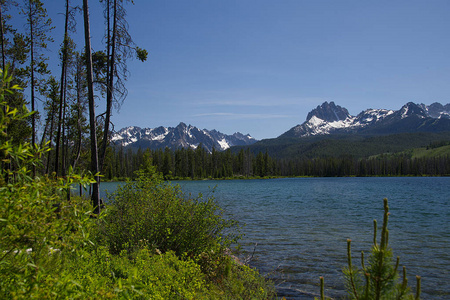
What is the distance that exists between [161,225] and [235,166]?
499 feet

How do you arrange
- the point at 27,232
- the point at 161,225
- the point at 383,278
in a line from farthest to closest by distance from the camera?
the point at 161,225
the point at 27,232
the point at 383,278

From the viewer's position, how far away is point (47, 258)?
10.5 ft

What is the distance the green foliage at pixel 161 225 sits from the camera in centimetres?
964

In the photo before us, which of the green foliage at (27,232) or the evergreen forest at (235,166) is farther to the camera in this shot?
the evergreen forest at (235,166)

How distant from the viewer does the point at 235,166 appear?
162 meters

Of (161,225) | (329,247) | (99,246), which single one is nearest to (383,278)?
(99,246)

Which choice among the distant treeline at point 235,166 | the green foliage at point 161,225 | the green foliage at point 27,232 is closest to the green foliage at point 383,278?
the green foliage at point 27,232

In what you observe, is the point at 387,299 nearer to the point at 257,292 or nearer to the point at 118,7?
the point at 257,292

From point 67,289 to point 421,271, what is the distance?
1352cm

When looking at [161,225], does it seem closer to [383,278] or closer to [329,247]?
[383,278]

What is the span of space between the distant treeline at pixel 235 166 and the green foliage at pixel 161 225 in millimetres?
105604

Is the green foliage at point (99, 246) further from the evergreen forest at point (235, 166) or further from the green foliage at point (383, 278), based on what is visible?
the evergreen forest at point (235, 166)

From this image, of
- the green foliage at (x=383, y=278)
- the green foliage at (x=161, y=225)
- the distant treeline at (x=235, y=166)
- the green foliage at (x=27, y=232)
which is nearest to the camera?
the green foliage at (x=383, y=278)

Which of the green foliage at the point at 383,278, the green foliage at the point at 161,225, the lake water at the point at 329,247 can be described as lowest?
the lake water at the point at 329,247
